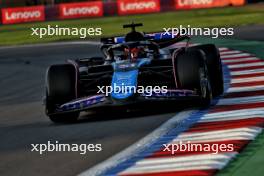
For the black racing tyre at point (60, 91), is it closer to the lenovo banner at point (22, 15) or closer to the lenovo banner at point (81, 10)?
the lenovo banner at point (81, 10)

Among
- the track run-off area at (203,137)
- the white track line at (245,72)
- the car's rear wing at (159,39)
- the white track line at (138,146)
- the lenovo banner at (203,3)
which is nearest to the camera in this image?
the track run-off area at (203,137)

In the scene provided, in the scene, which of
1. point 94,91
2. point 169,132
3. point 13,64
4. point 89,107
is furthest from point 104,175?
point 13,64

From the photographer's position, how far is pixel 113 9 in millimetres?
48625

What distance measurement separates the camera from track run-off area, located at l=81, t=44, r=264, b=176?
6.32m

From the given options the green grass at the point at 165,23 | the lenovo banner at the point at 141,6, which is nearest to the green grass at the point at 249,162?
the green grass at the point at 165,23

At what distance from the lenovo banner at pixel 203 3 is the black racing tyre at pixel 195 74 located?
34029 millimetres

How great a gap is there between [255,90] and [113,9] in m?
38.1

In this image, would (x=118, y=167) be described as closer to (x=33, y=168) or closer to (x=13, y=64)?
(x=33, y=168)

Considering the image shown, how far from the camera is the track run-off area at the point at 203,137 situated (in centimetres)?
632

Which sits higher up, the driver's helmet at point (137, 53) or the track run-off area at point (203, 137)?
the driver's helmet at point (137, 53)

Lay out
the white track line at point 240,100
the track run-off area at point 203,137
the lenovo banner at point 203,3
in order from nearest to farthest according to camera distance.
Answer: the track run-off area at point 203,137, the white track line at point 240,100, the lenovo banner at point 203,3

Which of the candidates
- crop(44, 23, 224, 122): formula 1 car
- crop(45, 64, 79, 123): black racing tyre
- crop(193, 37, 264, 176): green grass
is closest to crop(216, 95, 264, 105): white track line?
crop(44, 23, 224, 122): formula 1 car

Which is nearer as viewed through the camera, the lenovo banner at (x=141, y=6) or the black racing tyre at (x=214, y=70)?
the black racing tyre at (x=214, y=70)

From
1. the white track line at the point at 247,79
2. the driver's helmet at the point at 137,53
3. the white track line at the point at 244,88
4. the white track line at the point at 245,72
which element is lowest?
the white track line at the point at 245,72
